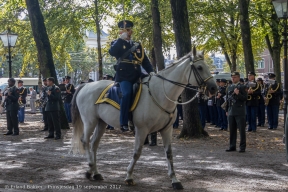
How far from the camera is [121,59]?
9.06 meters

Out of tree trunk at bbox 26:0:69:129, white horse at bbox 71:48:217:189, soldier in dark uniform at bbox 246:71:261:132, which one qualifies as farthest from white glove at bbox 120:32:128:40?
tree trunk at bbox 26:0:69:129

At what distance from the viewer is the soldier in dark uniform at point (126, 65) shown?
28.3 ft

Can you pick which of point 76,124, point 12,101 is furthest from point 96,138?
point 12,101

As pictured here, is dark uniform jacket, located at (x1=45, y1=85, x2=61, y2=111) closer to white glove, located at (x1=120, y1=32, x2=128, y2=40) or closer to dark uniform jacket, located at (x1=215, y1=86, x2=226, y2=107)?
dark uniform jacket, located at (x1=215, y1=86, x2=226, y2=107)

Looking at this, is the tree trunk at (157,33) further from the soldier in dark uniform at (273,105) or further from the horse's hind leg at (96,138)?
the horse's hind leg at (96,138)

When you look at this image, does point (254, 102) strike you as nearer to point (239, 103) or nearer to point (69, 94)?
point (239, 103)

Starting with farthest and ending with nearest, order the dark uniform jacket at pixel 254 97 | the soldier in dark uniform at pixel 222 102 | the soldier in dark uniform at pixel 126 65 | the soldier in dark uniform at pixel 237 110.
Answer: the soldier in dark uniform at pixel 222 102
the dark uniform jacket at pixel 254 97
the soldier in dark uniform at pixel 237 110
the soldier in dark uniform at pixel 126 65

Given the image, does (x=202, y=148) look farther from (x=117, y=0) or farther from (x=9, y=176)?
(x=117, y=0)

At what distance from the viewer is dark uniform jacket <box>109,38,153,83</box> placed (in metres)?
8.90

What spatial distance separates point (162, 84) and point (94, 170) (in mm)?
2166

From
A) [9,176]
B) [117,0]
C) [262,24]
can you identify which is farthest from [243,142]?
[262,24]

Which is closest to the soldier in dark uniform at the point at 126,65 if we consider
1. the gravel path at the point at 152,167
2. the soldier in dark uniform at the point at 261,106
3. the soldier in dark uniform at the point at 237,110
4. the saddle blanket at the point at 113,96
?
the saddle blanket at the point at 113,96

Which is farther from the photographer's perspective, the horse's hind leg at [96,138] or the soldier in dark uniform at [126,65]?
the horse's hind leg at [96,138]

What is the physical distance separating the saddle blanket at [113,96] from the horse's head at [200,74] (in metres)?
1.05
